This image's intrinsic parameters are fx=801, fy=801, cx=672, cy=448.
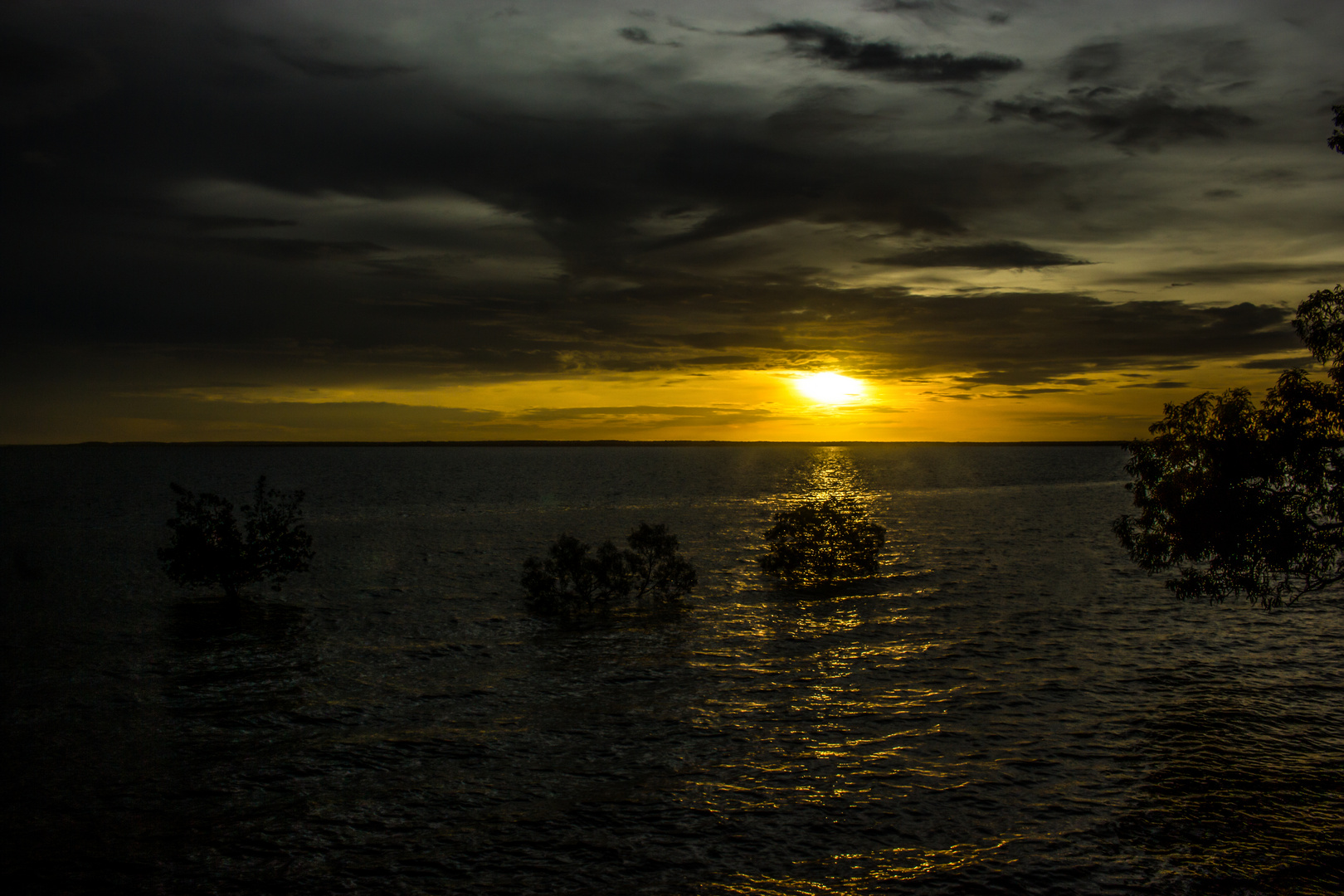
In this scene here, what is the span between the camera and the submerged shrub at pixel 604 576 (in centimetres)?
5153

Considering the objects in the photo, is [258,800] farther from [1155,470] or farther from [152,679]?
[1155,470]

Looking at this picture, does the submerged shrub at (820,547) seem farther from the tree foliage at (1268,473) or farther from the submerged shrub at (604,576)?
the tree foliage at (1268,473)

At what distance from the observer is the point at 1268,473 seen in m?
25.9

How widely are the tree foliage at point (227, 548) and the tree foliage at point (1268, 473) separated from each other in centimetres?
4915

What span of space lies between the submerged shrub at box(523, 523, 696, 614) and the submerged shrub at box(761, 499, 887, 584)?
33.0 feet

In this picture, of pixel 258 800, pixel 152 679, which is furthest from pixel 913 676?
pixel 152 679

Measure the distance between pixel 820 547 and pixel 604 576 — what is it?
18256 millimetres

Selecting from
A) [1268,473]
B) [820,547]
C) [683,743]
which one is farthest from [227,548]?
[1268,473]

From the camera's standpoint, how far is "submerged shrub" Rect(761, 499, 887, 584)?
6144 centimetres

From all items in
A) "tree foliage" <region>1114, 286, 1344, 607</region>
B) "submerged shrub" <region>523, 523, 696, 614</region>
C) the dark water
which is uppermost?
"tree foliage" <region>1114, 286, 1344, 607</region>

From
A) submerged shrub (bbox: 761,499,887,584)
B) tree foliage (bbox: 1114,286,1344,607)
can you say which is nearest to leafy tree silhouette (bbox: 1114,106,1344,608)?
tree foliage (bbox: 1114,286,1344,607)

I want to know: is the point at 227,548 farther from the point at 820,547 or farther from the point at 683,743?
the point at 820,547

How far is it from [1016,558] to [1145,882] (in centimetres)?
5597

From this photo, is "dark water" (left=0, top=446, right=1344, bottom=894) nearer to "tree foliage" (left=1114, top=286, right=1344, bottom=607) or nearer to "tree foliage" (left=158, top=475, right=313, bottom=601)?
"tree foliage" (left=158, top=475, right=313, bottom=601)
